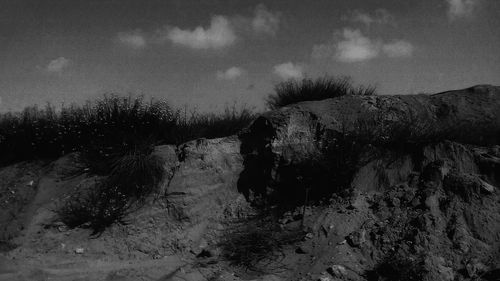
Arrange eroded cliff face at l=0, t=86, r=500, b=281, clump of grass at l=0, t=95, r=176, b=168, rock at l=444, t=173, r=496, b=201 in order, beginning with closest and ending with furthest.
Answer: eroded cliff face at l=0, t=86, r=500, b=281, rock at l=444, t=173, r=496, b=201, clump of grass at l=0, t=95, r=176, b=168

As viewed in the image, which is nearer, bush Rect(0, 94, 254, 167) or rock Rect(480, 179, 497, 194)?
rock Rect(480, 179, 497, 194)

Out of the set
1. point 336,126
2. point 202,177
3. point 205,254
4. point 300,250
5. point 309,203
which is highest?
point 336,126

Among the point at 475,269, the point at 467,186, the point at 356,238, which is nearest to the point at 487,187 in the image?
the point at 467,186

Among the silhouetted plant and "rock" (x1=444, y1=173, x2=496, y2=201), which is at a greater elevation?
"rock" (x1=444, y1=173, x2=496, y2=201)

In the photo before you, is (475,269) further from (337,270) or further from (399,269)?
(337,270)

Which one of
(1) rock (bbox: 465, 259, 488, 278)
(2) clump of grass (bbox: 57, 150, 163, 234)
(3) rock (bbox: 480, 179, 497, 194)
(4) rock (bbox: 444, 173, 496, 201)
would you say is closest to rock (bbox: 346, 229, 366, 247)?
(1) rock (bbox: 465, 259, 488, 278)

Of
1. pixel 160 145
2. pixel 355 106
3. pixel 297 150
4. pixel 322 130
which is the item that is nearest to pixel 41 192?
pixel 160 145

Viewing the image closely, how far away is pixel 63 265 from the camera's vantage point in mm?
4906

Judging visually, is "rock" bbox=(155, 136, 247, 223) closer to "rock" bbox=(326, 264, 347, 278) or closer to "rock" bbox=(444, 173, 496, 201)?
"rock" bbox=(326, 264, 347, 278)

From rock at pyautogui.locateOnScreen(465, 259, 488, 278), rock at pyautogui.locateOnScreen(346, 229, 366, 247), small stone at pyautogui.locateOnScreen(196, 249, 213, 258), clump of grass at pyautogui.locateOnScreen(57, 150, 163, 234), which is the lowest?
small stone at pyautogui.locateOnScreen(196, 249, 213, 258)

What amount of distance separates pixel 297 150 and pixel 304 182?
52 cm

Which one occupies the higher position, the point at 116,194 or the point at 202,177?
the point at 202,177

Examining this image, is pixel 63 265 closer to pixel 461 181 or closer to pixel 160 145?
pixel 160 145

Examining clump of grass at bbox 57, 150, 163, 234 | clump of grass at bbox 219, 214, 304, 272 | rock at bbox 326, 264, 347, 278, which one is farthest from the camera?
clump of grass at bbox 57, 150, 163, 234
